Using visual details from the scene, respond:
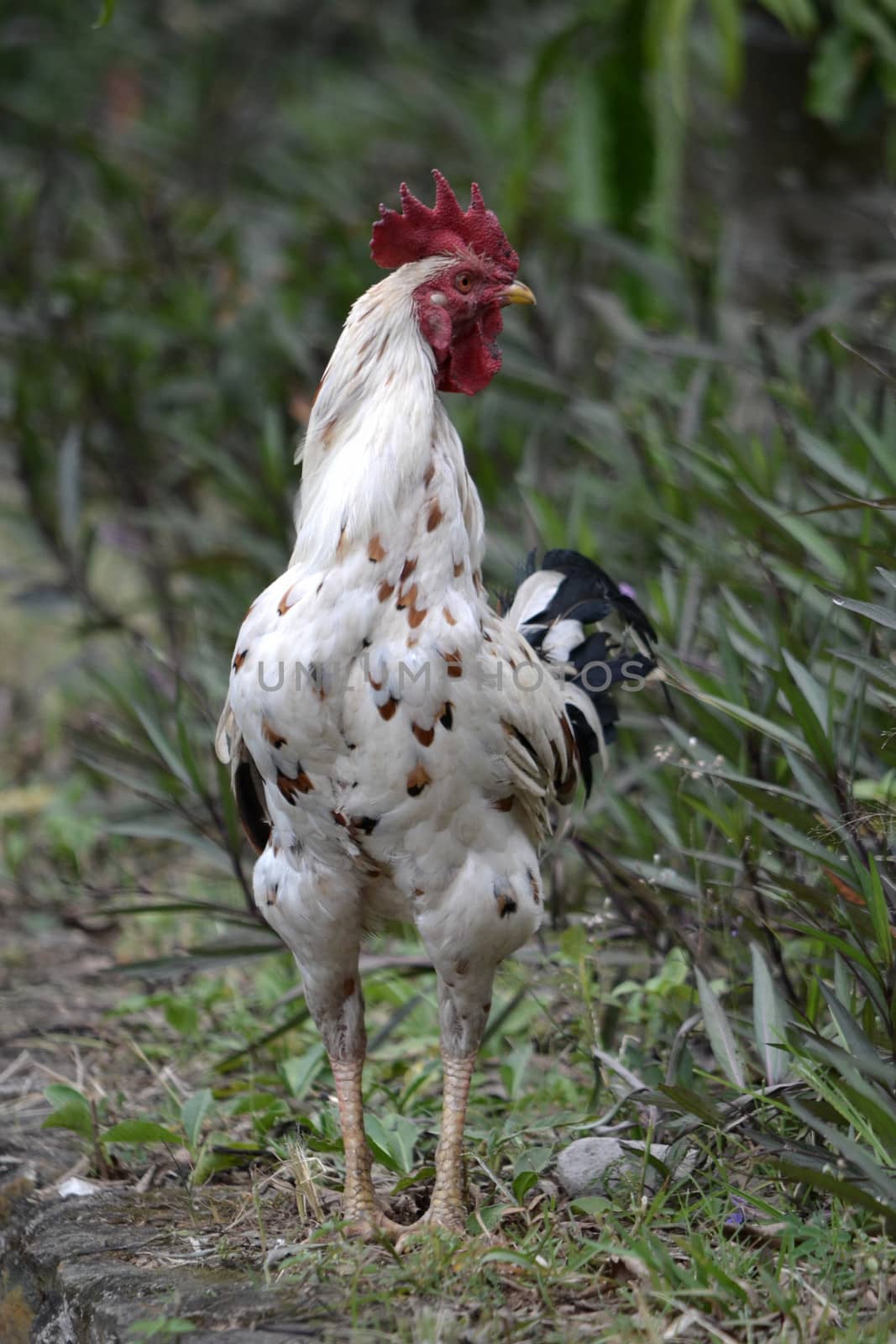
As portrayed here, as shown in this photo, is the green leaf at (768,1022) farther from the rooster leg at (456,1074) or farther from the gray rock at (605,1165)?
the rooster leg at (456,1074)

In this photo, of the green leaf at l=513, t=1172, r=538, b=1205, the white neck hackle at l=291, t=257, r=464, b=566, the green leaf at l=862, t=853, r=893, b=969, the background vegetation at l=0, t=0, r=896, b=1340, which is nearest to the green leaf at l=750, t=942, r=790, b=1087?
the background vegetation at l=0, t=0, r=896, b=1340

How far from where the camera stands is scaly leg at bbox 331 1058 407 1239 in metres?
2.56

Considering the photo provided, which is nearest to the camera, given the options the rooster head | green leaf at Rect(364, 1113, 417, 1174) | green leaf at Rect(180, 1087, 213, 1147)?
the rooster head

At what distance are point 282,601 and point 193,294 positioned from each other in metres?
4.27

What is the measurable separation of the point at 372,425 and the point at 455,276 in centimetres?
36

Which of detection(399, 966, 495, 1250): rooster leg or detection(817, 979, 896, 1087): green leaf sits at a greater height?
detection(817, 979, 896, 1087): green leaf

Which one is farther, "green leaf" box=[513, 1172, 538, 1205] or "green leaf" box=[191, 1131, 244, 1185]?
"green leaf" box=[191, 1131, 244, 1185]

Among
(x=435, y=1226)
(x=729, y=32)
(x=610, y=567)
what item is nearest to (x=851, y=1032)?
(x=435, y=1226)

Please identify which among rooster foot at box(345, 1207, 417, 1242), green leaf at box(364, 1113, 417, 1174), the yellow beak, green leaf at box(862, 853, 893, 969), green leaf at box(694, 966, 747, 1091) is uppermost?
the yellow beak

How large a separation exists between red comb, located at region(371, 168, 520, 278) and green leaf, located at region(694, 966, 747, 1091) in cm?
154

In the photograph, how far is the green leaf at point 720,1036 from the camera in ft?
8.77

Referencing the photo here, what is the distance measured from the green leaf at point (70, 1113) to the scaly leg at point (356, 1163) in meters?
0.63

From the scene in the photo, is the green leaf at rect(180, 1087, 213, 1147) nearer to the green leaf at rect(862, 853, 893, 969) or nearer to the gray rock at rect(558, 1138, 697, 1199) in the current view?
the gray rock at rect(558, 1138, 697, 1199)

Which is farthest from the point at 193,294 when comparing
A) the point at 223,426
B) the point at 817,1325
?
the point at 817,1325
